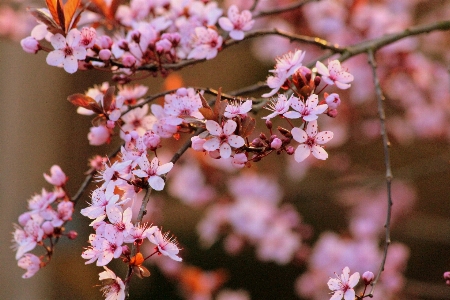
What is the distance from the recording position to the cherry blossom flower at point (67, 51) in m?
0.96

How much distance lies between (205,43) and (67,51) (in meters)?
0.31

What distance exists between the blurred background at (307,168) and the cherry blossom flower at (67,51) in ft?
4.27

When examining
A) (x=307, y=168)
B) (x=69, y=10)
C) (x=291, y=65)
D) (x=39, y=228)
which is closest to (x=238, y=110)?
(x=291, y=65)

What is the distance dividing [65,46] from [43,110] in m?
3.29

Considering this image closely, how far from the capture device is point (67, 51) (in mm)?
961

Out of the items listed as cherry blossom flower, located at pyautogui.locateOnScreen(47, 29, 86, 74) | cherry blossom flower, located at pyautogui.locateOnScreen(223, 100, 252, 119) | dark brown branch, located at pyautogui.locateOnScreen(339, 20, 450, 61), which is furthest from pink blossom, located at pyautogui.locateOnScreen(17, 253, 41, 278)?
dark brown branch, located at pyautogui.locateOnScreen(339, 20, 450, 61)

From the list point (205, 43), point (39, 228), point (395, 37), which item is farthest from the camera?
point (395, 37)

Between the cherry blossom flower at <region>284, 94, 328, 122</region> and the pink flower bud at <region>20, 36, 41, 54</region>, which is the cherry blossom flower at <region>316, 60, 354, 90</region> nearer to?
the cherry blossom flower at <region>284, 94, 328, 122</region>

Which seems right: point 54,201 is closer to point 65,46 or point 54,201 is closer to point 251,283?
point 65,46

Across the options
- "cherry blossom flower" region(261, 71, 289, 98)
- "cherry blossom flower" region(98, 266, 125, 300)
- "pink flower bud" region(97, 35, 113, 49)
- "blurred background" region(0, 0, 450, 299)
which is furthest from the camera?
"blurred background" region(0, 0, 450, 299)

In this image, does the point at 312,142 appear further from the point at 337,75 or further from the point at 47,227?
the point at 47,227

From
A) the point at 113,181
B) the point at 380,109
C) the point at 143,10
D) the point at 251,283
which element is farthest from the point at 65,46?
the point at 251,283

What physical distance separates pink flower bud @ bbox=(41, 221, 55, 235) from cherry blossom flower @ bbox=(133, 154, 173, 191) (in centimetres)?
27

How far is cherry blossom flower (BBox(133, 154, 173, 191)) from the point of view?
853mm
